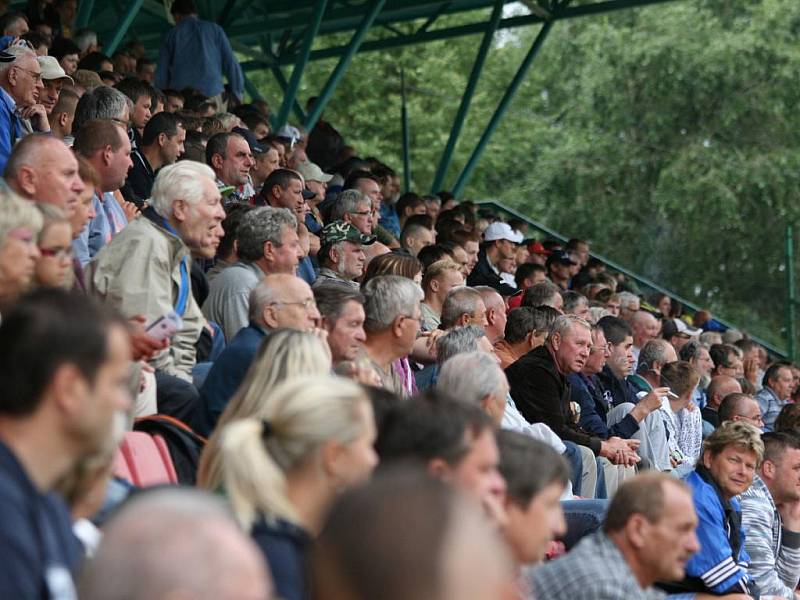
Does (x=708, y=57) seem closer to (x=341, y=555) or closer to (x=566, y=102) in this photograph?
(x=566, y=102)

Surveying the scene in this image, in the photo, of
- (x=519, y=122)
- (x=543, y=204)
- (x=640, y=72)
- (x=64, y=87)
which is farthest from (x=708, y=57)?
(x=64, y=87)

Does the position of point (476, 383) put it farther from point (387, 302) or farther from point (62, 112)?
point (62, 112)

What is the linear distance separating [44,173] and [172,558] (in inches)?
140

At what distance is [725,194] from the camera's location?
82.0 feet

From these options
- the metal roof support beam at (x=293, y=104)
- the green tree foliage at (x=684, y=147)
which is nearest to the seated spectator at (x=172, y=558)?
the metal roof support beam at (x=293, y=104)

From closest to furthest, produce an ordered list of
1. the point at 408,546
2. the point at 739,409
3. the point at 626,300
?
the point at 408,546 → the point at 739,409 → the point at 626,300

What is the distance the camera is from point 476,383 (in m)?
5.48

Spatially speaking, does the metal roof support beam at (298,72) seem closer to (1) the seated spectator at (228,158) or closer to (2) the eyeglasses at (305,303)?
(1) the seated spectator at (228,158)

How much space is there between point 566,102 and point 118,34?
62.7ft

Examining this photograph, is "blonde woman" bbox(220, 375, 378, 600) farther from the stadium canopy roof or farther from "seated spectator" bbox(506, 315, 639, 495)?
the stadium canopy roof

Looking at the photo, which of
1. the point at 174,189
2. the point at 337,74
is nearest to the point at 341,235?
the point at 174,189

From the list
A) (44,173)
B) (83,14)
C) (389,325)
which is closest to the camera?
(44,173)

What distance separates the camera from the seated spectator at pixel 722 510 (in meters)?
6.47

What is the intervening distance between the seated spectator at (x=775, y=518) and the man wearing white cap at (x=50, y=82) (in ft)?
15.0
